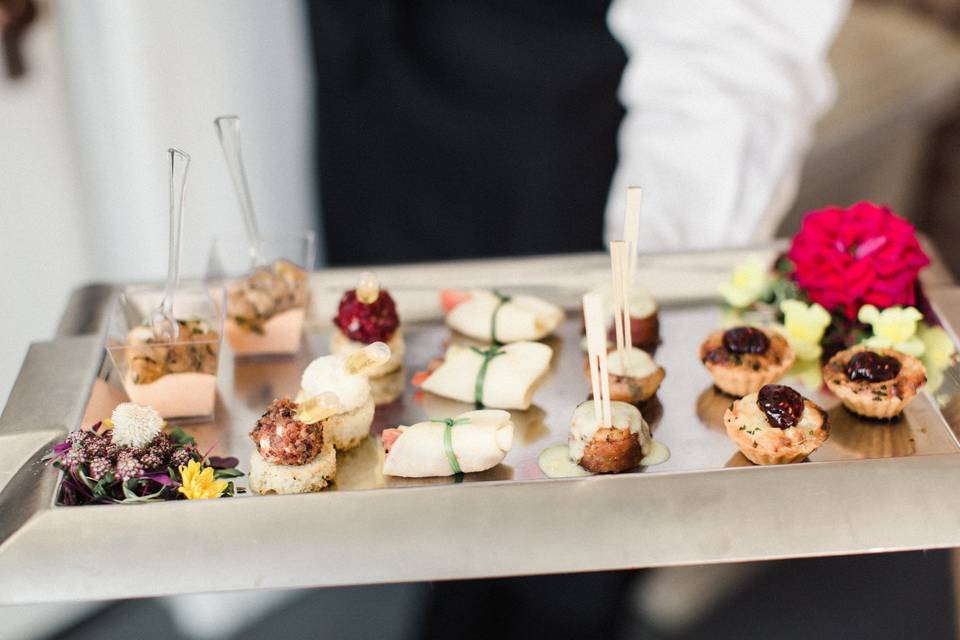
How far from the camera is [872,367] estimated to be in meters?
0.75

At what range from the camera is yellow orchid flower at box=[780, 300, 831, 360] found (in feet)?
2.75

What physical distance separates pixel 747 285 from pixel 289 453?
469mm

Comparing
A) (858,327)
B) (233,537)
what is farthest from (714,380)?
(233,537)

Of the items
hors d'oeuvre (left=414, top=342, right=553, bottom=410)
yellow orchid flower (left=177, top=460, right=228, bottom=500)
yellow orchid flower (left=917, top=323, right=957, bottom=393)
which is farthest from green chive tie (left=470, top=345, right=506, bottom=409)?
yellow orchid flower (left=917, top=323, right=957, bottom=393)

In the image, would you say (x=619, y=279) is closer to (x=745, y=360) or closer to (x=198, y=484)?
(x=745, y=360)

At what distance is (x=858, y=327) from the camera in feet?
2.80

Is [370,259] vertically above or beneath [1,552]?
beneath

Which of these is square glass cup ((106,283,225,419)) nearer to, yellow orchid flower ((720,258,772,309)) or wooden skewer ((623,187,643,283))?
wooden skewer ((623,187,643,283))

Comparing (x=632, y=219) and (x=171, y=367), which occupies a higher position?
(x=632, y=219)

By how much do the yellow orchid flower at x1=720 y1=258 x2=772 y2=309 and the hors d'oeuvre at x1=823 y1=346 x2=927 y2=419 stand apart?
0.16 m

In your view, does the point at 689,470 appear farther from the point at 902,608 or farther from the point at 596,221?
the point at 596,221

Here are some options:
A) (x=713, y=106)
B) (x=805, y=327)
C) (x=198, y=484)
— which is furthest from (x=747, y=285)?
(x=198, y=484)

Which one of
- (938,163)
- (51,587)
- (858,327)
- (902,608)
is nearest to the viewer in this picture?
(51,587)

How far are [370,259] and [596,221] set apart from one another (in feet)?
1.15
